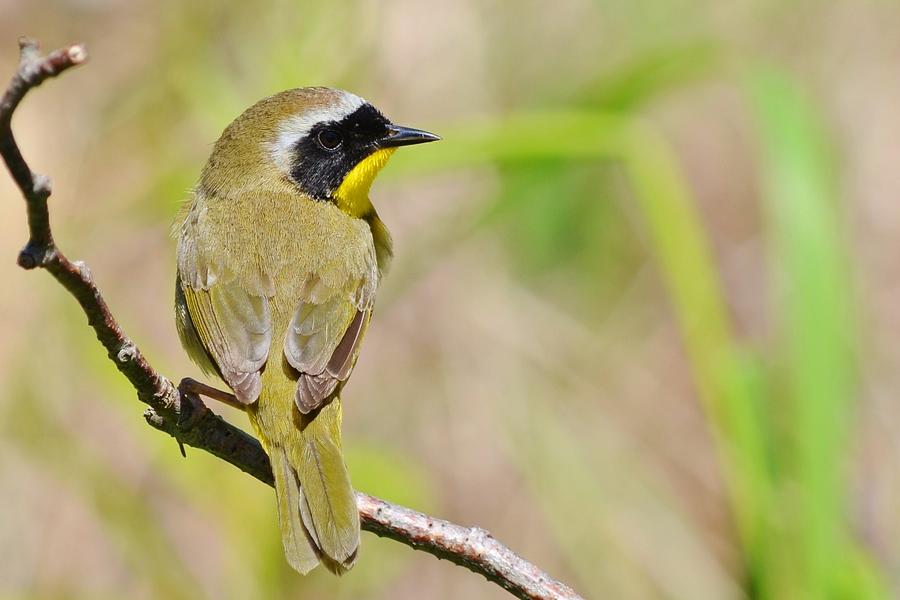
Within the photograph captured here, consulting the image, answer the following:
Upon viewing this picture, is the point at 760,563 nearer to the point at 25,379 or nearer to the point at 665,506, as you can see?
the point at 665,506

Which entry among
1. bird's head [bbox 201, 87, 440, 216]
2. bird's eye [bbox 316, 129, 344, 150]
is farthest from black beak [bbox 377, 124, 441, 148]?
bird's eye [bbox 316, 129, 344, 150]

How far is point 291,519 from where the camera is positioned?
8.66 ft

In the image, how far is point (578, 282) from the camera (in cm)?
579

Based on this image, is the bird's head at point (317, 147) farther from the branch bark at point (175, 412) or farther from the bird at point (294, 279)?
the branch bark at point (175, 412)

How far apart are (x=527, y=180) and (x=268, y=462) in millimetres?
1711

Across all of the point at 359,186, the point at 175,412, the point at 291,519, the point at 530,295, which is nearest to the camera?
the point at 175,412

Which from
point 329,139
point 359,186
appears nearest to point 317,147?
point 329,139

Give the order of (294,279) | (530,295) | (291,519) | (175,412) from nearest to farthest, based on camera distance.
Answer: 1. (175,412)
2. (291,519)
3. (294,279)
4. (530,295)

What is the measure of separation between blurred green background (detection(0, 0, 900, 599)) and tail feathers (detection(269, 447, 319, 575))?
0.74 m

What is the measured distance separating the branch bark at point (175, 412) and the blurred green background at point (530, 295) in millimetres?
851

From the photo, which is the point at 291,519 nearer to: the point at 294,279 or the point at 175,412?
the point at 175,412

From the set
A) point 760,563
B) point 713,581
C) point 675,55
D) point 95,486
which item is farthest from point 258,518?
point 713,581

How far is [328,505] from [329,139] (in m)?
1.40

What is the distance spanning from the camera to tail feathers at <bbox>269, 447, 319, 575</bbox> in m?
2.59
